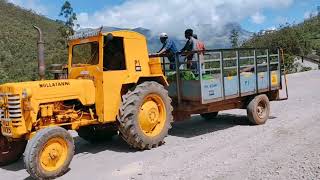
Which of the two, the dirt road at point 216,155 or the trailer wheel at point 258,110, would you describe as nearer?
the dirt road at point 216,155

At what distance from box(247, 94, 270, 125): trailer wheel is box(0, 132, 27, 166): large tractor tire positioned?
5257mm

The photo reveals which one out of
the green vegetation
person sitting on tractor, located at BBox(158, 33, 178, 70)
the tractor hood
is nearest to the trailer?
person sitting on tractor, located at BBox(158, 33, 178, 70)

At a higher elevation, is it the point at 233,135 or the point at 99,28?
the point at 99,28

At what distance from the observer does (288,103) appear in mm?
13805

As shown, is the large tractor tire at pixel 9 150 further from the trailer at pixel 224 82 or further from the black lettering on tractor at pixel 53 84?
the trailer at pixel 224 82

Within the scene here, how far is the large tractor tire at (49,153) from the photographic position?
21.8 feet

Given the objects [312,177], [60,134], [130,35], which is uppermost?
[130,35]

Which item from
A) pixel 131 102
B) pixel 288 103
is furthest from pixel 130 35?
pixel 288 103

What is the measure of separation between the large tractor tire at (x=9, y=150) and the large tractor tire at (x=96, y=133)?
4.94ft

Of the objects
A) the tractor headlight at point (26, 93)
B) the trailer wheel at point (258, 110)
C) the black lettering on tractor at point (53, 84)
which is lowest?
the trailer wheel at point (258, 110)

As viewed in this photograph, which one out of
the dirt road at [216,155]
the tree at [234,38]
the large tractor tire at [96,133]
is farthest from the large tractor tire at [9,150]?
the tree at [234,38]

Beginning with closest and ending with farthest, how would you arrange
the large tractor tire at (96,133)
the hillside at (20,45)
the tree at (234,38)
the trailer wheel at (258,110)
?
the large tractor tire at (96,133) → the trailer wheel at (258,110) → the hillside at (20,45) → the tree at (234,38)

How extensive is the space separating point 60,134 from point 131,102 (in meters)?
1.62

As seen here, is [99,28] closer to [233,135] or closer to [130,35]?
[130,35]
